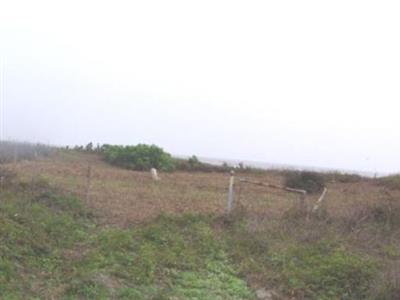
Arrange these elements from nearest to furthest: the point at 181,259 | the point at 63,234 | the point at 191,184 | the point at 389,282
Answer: the point at 389,282
the point at 181,259
the point at 63,234
the point at 191,184

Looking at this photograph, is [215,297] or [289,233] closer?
[215,297]

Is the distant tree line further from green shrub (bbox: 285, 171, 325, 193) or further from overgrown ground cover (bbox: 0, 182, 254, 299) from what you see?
overgrown ground cover (bbox: 0, 182, 254, 299)

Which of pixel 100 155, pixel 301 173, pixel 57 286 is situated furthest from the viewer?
pixel 100 155

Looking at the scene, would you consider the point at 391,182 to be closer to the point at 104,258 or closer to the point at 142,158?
the point at 142,158

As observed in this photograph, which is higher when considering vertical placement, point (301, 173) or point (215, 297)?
point (301, 173)

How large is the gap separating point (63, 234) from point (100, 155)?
54.3 feet

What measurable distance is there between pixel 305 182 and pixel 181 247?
9.88 metres

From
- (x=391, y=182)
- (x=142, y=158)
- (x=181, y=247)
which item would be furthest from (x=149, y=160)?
(x=181, y=247)

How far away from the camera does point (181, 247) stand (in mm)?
9289

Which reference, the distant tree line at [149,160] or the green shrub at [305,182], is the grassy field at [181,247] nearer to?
the green shrub at [305,182]

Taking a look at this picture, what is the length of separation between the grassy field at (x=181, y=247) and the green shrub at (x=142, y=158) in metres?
9.28

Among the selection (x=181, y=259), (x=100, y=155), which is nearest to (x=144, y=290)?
(x=181, y=259)

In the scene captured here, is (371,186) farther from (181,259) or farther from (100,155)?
(181,259)

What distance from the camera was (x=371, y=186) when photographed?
2120 centimetres
